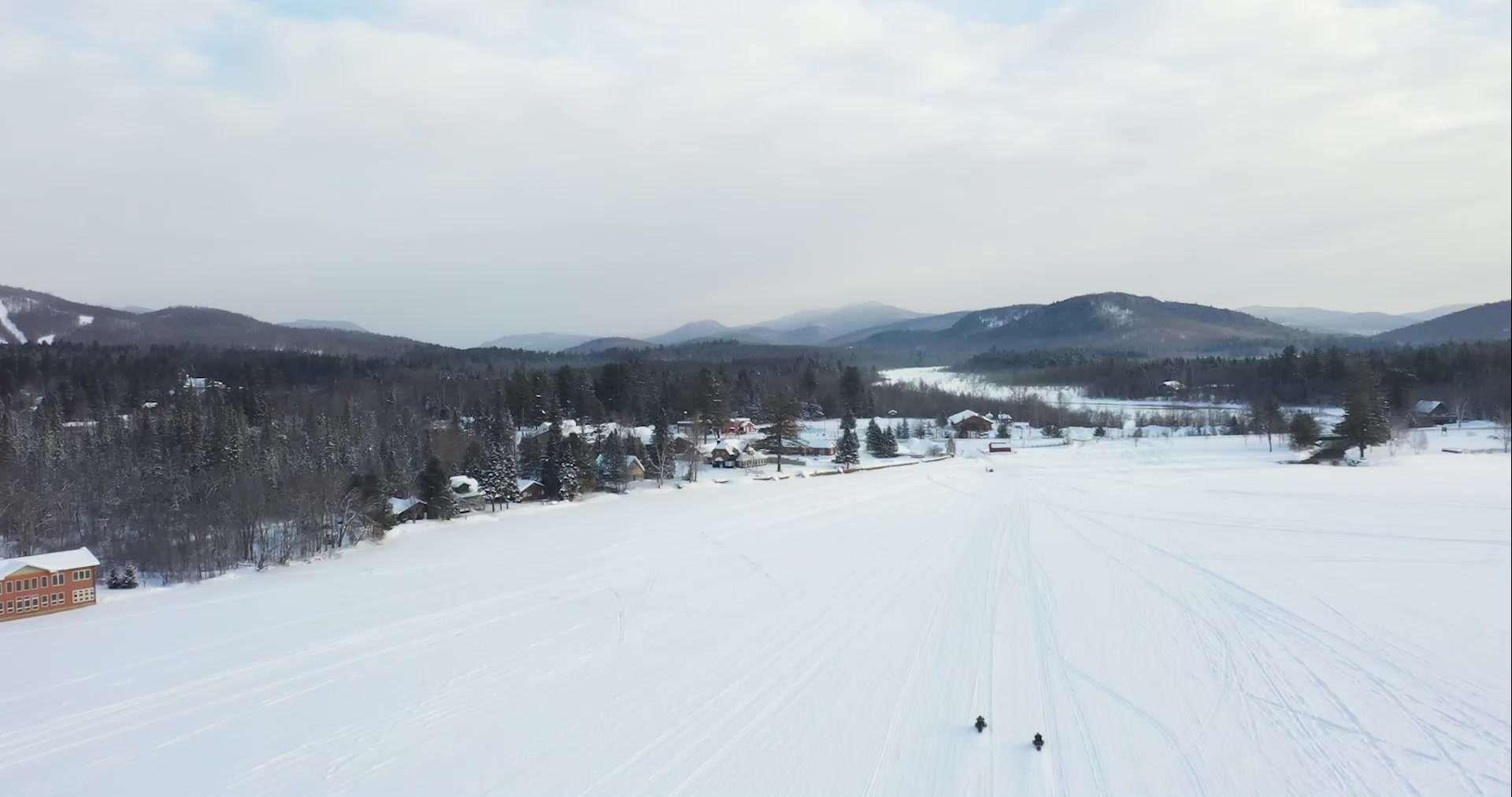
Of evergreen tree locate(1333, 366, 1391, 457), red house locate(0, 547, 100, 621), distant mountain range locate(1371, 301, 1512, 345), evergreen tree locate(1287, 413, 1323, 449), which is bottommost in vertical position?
red house locate(0, 547, 100, 621)

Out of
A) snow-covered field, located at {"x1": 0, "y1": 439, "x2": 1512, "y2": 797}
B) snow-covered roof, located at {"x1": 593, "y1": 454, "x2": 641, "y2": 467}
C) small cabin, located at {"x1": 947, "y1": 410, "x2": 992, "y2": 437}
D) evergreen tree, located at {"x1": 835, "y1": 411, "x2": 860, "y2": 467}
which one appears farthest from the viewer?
small cabin, located at {"x1": 947, "y1": 410, "x2": 992, "y2": 437}

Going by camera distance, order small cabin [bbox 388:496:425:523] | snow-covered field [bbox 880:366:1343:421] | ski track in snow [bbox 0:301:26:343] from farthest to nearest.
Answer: snow-covered field [bbox 880:366:1343:421]
small cabin [bbox 388:496:425:523]
ski track in snow [bbox 0:301:26:343]

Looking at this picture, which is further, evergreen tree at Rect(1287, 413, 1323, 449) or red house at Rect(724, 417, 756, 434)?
red house at Rect(724, 417, 756, 434)

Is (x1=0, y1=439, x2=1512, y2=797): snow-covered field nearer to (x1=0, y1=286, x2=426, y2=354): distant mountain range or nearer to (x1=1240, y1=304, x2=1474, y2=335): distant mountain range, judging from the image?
(x1=1240, y1=304, x2=1474, y2=335): distant mountain range

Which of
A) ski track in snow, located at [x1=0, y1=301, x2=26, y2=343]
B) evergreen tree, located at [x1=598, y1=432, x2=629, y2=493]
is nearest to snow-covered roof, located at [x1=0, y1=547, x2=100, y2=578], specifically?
ski track in snow, located at [x1=0, y1=301, x2=26, y2=343]

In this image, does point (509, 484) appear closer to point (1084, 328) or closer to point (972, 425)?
point (972, 425)

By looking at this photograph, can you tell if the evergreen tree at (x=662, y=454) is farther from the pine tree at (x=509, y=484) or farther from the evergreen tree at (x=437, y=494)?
the evergreen tree at (x=437, y=494)

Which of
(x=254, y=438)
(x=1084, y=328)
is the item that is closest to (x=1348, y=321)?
(x=254, y=438)
